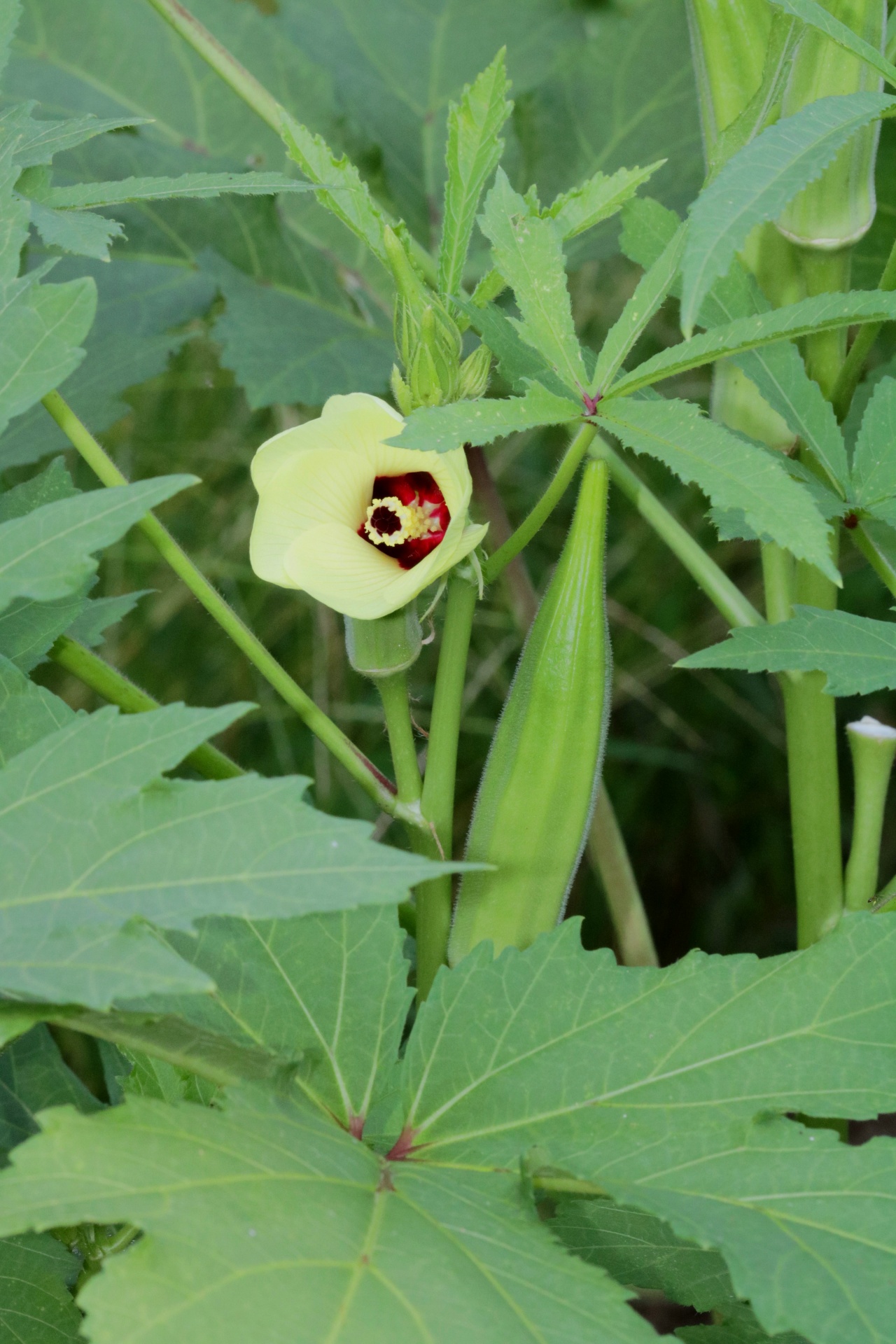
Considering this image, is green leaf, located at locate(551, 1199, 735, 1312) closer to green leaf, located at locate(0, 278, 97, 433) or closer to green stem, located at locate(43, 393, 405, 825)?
green stem, located at locate(43, 393, 405, 825)

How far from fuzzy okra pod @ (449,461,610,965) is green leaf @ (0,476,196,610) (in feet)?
0.61

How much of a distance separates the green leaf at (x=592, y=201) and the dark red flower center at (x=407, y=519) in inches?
→ 4.4

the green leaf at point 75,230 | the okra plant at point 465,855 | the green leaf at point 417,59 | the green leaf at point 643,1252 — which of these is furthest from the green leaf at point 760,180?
the green leaf at point 417,59

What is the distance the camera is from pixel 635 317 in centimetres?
47

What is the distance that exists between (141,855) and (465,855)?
220 millimetres

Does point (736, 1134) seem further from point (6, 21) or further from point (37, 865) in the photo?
point (6, 21)

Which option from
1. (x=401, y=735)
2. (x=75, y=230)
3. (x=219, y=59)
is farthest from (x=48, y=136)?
(x=401, y=735)

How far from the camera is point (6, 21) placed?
1.73ft

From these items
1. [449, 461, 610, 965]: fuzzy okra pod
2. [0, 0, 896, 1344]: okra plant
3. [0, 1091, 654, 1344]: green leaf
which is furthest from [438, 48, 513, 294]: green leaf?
[0, 1091, 654, 1344]: green leaf

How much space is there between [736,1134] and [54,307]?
36 cm

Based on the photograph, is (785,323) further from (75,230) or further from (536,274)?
(75,230)

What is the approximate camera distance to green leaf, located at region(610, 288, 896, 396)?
0.44m

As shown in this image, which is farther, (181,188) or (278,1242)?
(181,188)

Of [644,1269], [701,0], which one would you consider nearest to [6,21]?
[701,0]
